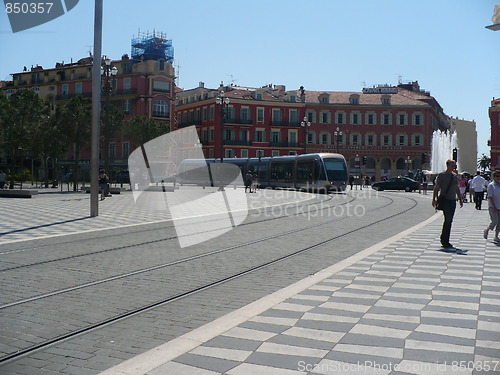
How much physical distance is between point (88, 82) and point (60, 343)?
7492cm

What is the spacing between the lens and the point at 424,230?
1501 cm

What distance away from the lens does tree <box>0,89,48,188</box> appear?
3775 cm

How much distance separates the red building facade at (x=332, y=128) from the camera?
79312 millimetres

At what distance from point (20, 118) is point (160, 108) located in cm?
3619

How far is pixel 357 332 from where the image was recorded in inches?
206

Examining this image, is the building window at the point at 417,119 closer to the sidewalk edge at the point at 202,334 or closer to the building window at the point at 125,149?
the building window at the point at 125,149

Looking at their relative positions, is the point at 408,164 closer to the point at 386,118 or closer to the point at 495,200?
the point at 386,118

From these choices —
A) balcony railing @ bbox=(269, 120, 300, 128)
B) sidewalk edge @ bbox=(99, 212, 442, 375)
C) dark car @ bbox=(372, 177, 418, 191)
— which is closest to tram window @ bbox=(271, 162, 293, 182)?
dark car @ bbox=(372, 177, 418, 191)

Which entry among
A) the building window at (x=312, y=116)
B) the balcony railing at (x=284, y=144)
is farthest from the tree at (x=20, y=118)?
the building window at (x=312, y=116)

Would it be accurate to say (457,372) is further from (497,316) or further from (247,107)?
(247,107)

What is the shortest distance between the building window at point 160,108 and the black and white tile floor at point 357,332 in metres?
67.7

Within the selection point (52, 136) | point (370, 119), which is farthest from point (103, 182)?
point (370, 119)

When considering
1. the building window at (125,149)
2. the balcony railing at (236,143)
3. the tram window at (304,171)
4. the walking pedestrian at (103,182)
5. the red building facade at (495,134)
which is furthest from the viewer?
the balcony railing at (236,143)

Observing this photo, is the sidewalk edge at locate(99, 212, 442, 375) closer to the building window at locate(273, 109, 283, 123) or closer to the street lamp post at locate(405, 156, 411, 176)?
the street lamp post at locate(405, 156, 411, 176)
